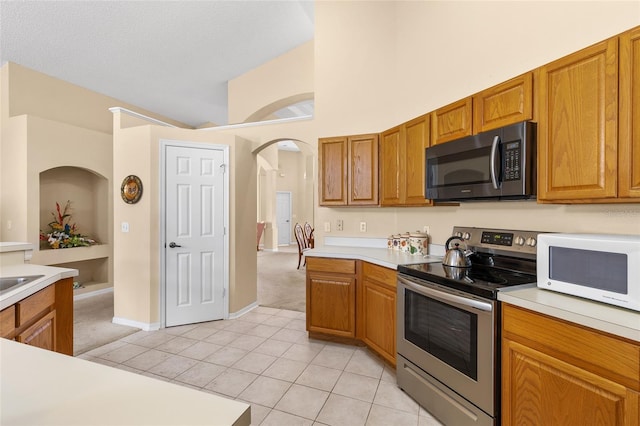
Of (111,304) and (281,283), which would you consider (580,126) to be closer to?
(281,283)

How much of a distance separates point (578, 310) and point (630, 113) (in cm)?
91

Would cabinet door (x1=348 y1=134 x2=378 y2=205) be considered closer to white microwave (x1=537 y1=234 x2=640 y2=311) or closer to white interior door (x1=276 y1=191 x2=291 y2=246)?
white microwave (x1=537 y1=234 x2=640 y2=311)

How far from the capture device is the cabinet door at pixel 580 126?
150 centimetres

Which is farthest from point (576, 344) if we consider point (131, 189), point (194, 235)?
point (131, 189)

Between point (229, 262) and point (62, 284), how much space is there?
1869mm

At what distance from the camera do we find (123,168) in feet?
12.0

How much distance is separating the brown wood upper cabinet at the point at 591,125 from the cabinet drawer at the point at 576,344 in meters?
0.69

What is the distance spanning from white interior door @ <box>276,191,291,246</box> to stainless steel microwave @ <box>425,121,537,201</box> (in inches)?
380

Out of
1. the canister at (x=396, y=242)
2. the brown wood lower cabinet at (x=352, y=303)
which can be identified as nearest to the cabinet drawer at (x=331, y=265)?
the brown wood lower cabinet at (x=352, y=303)

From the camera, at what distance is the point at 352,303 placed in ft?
9.79

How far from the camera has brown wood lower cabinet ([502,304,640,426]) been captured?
116 cm

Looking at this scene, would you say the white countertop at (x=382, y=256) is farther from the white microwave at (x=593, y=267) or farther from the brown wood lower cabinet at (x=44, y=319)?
the brown wood lower cabinet at (x=44, y=319)

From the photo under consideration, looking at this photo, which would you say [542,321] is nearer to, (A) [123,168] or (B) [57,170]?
(A) [123,168]

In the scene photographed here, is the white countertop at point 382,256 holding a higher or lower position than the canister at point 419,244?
lower
